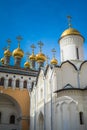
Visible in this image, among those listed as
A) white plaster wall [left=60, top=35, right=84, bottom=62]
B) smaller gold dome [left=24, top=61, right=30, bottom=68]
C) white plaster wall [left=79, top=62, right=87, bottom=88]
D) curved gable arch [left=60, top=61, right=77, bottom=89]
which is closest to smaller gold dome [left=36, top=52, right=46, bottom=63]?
smaller gold dome [left=24, top=61, right=30, bottom=68]

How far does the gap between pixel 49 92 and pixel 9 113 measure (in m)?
10.4

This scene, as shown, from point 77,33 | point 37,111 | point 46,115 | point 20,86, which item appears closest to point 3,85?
point 20,86

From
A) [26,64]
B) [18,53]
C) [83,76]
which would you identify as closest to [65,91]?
[83,76]

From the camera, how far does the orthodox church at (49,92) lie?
Answer: 1497 centimetres

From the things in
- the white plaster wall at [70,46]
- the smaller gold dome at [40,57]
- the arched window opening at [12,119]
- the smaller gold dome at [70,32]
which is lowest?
the arched window opening at [12,119]

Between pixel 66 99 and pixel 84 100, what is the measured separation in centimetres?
161

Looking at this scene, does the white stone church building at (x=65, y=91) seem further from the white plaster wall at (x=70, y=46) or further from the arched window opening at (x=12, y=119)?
the arched window opening at (x=12, y=119)

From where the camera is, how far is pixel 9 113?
2578 centimetres

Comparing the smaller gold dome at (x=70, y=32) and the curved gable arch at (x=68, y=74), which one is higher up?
the smaller gold dome at (x=70, y=32)

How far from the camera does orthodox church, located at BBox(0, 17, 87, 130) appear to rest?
589 inches

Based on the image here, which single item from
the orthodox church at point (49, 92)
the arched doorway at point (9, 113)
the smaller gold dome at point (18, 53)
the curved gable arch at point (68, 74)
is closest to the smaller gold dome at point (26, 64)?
the orthodox church at point (49, 92)

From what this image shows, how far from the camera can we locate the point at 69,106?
14789mm

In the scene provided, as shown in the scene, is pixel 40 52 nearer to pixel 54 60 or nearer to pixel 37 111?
pixel 54 60

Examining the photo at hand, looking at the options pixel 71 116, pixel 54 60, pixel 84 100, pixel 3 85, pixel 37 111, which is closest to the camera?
pixel 71 116
